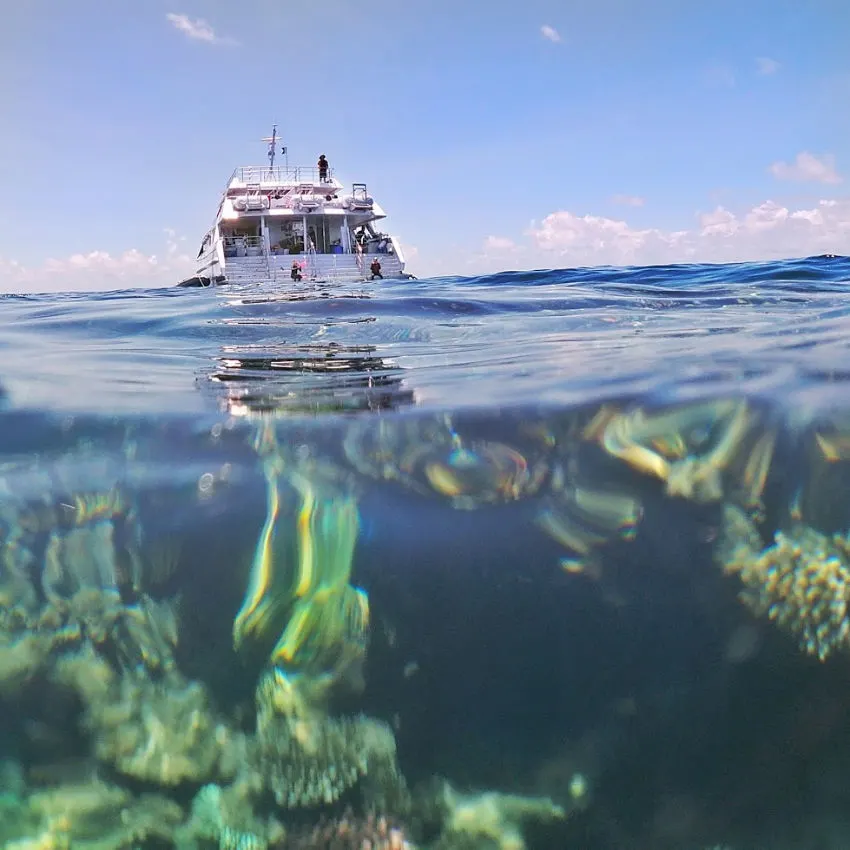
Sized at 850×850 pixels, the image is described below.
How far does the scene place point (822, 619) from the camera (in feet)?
2.93

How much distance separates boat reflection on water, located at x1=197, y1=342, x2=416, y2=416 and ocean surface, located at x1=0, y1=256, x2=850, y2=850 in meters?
0.18

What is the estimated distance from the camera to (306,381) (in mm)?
1960

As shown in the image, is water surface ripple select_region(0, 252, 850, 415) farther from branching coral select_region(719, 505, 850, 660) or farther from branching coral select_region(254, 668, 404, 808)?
branching coral select_region(254, 668, 404, 808)

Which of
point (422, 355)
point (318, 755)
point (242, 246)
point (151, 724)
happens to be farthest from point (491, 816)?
point (242, 246)

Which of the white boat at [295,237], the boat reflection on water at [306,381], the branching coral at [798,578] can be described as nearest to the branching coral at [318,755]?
the branching coral at [798,578]

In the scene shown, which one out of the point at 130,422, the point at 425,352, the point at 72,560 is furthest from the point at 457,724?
the point at 425,352

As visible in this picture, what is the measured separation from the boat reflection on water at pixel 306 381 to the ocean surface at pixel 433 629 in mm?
180

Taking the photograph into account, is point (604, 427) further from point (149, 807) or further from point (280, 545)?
point (149, 807)

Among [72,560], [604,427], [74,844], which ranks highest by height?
[604,427]

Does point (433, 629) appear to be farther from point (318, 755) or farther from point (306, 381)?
point (306, 381)

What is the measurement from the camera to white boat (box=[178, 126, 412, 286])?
22.2 meters

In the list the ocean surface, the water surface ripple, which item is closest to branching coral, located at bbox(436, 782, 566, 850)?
the ocean surface

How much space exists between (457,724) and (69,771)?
457mm

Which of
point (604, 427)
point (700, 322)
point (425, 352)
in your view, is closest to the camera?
point (604, 427)
